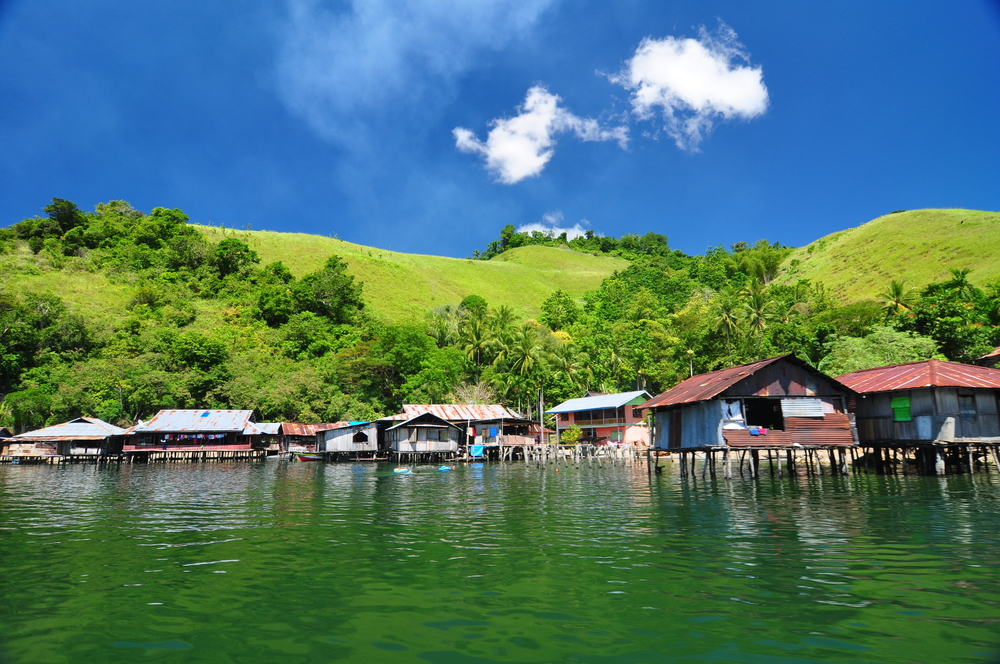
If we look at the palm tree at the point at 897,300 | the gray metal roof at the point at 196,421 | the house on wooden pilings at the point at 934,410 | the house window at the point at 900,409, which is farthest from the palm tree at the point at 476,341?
the house window at the point at 900,409

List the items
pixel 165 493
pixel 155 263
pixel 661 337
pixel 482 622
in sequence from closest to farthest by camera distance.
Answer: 1. pixel 482 622
2. pixel 165 493
3. pixel 661 337
4. pixel 155 263

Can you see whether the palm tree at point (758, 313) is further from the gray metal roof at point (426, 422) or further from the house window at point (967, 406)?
the house window at point (967, 406)

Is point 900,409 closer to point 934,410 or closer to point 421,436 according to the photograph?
point 934,410

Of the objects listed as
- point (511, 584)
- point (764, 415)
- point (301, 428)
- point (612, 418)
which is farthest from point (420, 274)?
point (511, 584)

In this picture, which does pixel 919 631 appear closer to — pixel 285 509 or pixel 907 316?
pixel 285 509

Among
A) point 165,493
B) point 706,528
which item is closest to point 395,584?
point 706,528

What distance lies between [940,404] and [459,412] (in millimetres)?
47717

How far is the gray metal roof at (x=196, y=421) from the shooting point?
65.1 meters

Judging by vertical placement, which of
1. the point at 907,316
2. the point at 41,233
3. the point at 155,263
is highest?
the point at 41,233

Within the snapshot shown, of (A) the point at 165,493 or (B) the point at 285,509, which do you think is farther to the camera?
(A) the point at 165,493

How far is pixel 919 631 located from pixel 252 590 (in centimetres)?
1103

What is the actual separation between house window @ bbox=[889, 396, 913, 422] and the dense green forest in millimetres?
21250

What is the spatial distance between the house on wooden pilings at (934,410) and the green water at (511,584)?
10.4 metres

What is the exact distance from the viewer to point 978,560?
12648 millimetres
